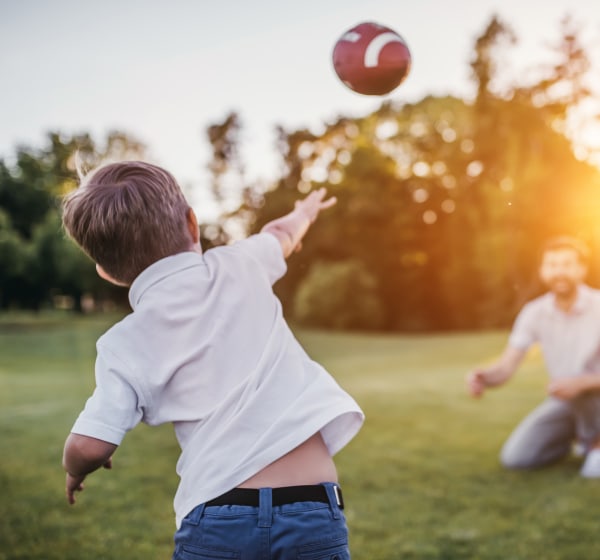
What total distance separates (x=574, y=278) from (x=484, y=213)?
18.5 meters

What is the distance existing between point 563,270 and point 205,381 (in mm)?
3895

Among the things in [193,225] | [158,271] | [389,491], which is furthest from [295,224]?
[389,491]

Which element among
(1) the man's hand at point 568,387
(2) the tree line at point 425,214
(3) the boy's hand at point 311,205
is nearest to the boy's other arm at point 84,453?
(3) the boy's hand at point 311,205

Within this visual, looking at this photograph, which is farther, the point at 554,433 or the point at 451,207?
the point at 451,207

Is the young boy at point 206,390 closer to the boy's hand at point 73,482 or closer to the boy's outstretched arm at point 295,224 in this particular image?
the boy's hand at point 73,482

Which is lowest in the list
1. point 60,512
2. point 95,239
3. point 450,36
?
point 60,512

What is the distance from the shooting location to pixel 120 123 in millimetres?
25188

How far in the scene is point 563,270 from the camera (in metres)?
5.09

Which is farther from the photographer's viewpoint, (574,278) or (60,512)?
(574,278)

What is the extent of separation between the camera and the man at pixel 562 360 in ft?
16.5

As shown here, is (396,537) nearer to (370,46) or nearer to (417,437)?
(370,46)

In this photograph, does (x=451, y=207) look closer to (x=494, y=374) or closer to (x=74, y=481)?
(x=494, y=374)

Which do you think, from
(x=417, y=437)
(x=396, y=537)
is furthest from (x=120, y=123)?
(x=396, y=537)

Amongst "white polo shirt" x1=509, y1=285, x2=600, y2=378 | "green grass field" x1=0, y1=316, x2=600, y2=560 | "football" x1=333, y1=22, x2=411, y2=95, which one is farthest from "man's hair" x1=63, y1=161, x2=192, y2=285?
"white polo shirt" x1=509, y1=285, x2=600, y2=378
